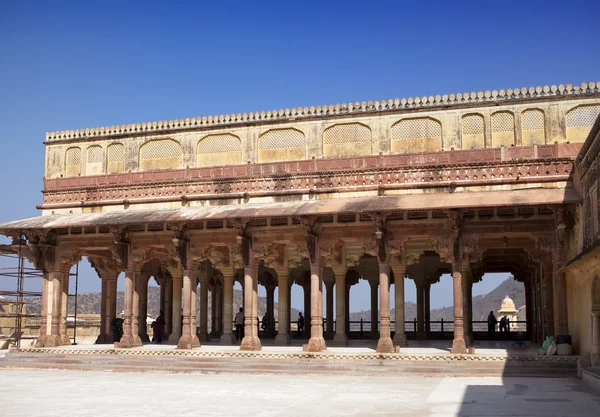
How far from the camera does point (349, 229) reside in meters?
16.9

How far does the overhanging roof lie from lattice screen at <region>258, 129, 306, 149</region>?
1861 millimetres

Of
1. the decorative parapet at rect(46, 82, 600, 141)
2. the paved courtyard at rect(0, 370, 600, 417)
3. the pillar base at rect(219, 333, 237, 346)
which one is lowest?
the paved courtyard at rect(0, 370, 600, 417)

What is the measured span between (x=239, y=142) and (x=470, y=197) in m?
6.79

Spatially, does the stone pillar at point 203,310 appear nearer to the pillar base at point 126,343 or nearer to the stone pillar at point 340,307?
the pillar base at point 126,343

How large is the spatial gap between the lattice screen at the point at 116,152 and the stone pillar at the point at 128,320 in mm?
3782

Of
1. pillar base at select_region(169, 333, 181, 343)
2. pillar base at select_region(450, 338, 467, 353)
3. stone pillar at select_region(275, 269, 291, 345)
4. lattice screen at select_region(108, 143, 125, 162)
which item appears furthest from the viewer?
pillar base at select_region(169, 333, 181, 343)

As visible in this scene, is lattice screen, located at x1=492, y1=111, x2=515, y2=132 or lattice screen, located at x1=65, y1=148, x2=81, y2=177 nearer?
lattice screen, located at x1=492, y1=111, x2=515, y2=132

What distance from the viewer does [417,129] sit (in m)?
17.8

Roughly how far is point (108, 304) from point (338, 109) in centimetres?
953

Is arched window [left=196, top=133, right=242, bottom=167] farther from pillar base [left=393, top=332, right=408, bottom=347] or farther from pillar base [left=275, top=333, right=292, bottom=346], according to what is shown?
pillar base [left=393, top=332, right=408, bottom=347]

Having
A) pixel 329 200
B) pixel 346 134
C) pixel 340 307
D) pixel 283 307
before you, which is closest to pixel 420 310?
pixel 340 307

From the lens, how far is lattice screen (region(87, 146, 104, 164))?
67.9ft

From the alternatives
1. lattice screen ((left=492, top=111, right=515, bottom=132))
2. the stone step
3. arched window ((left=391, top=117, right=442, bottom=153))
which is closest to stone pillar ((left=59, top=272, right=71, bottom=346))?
A: the stone step

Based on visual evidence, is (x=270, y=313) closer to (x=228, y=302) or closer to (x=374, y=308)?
(x=374, y=308)
